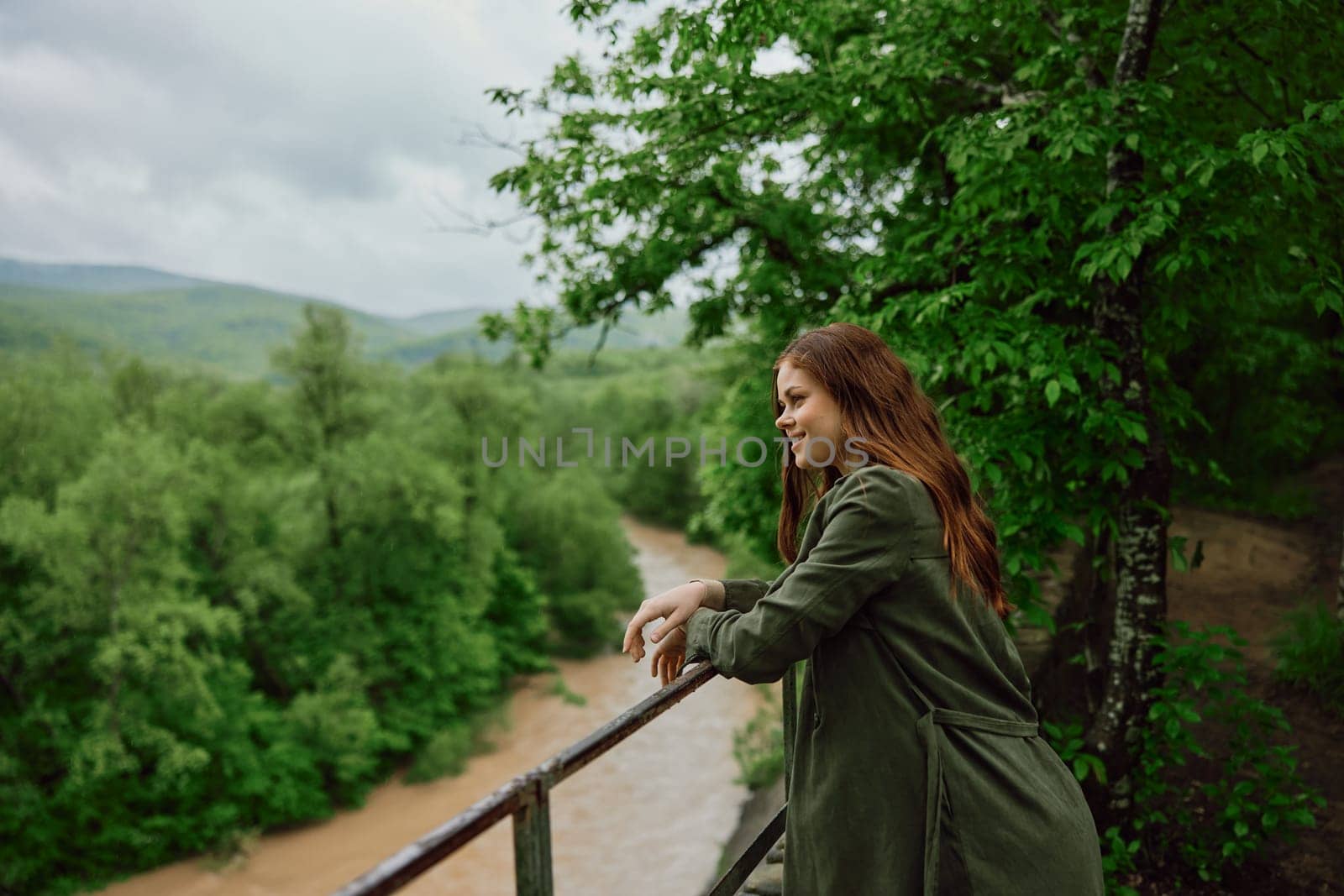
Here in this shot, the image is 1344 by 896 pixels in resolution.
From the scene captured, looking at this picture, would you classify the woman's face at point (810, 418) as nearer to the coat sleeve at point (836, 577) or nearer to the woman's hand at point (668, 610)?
the coat sleeve at point (836, 577)

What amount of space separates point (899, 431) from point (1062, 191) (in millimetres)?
2959

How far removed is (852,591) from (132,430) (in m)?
24.5

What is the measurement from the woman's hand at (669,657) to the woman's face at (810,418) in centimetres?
48

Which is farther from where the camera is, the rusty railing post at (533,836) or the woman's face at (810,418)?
the woman's face at (810,418)

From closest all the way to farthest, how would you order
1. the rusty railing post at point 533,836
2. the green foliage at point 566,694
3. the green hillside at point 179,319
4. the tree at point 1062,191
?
the rusty railing post at point 533,836, the tree at point 1062,191, the green foliage at point 566,694, the green hillside at point 179,319

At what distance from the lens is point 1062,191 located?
13.1 ft

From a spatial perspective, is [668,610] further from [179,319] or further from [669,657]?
[179,319]

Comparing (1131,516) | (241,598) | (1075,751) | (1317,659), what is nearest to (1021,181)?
(1131,516)

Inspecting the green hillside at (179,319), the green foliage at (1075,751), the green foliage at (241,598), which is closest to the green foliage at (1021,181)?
the green foliage at (1075,751)

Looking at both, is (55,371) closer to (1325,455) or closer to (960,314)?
(960,314)

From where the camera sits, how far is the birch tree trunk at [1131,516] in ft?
12.7

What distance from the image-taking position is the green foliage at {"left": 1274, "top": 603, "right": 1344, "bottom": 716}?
6.16 meters

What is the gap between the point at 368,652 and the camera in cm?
2250

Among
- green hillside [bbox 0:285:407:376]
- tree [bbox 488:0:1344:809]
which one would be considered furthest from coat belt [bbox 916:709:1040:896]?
green hillside [bbox 0:285:407:376]
